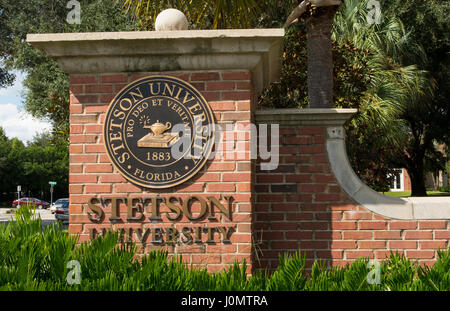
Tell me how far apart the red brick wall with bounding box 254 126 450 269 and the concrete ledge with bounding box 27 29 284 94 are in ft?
3.10

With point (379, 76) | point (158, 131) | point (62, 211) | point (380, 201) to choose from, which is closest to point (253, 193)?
point (158, 131)

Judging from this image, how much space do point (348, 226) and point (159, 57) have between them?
2.43 metres

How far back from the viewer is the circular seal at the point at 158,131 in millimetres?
4320

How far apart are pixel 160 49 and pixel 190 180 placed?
1.21 metres

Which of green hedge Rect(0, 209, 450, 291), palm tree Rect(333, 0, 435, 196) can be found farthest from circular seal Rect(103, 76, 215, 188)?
palm tree Rect(333, 0, 435, 196)

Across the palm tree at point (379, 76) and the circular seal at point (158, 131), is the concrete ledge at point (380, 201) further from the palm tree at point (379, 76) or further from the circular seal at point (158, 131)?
the palm tree at point (379, 76)

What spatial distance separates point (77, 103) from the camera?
4449mm

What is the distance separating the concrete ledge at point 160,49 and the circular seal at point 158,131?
193 mm

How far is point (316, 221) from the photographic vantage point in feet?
15.5

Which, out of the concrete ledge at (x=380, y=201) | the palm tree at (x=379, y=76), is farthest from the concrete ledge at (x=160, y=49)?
the palm tree at (x=379, y=76)

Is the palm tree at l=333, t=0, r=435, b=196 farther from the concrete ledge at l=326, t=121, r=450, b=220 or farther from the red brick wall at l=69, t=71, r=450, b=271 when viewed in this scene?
the red brick wall at l=69, t=71, r=450, b=271

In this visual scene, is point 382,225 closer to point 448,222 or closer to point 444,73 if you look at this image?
point 448,222

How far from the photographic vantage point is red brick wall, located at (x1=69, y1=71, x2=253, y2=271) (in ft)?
14.1
